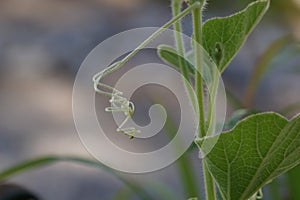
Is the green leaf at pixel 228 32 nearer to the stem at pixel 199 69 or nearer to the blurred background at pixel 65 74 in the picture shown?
the stem at pixel 199 69

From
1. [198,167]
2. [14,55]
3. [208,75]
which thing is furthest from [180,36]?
[14,55]

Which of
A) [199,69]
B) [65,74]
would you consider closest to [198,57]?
[199,69]

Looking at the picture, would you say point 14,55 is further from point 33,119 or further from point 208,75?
point 208,75

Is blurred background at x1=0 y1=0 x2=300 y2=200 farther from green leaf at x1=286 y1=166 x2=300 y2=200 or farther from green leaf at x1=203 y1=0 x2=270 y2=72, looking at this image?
green leaf at x1=203 y1=0 x2=270 y2=72

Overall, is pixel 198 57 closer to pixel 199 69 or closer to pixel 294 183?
pixel 199 69

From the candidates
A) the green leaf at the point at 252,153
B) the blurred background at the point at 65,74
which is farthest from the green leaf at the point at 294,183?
the blurred background at the point at 65,74
